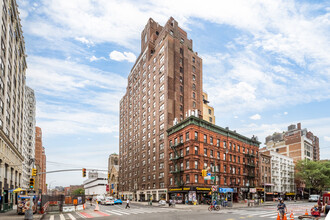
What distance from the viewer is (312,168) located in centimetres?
8462

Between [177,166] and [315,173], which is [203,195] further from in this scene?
[315,173]

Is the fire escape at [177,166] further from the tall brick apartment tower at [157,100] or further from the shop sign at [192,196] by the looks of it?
the tall brick apartment tower at [157,100]

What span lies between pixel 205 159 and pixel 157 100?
24.4 meters

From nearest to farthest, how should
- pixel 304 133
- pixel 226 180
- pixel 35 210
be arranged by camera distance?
pixel 35 210 < pixel 226 180 < pixel 304 133

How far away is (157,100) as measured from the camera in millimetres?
72875

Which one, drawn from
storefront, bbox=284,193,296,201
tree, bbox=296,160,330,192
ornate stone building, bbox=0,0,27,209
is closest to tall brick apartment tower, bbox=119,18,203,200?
ornate stone building, bbox=0,0,27,209

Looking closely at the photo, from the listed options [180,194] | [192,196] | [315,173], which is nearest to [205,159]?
[192,196]

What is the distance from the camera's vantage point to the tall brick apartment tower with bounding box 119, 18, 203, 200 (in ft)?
223

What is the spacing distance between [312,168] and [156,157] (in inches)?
2064

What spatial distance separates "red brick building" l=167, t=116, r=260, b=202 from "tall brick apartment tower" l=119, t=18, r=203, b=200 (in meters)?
4.44

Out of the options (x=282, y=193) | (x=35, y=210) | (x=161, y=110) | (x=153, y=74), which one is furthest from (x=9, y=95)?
(x=282, y=193)

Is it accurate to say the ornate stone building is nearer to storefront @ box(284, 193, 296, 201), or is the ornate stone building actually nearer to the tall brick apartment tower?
the tall brick apartment tower

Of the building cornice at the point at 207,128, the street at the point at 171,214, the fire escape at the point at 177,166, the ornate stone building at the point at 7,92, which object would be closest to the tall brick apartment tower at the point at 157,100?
the building cornice at the point at 207,128

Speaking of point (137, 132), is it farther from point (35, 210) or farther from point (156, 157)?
point (35, 210)
